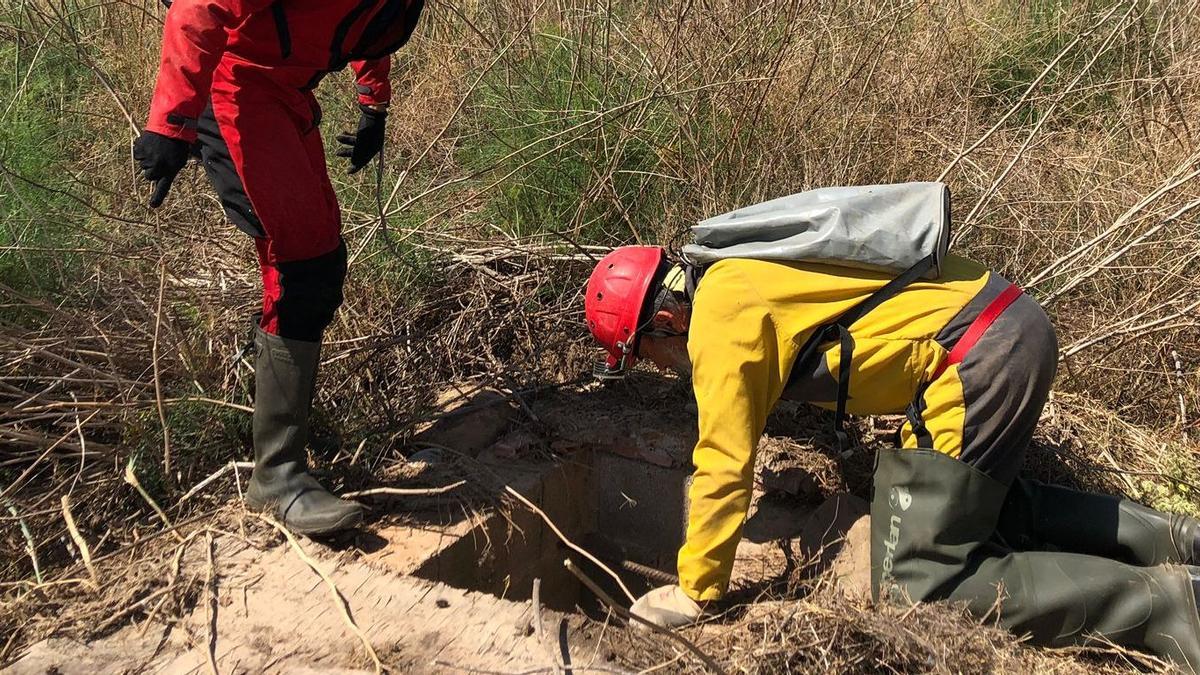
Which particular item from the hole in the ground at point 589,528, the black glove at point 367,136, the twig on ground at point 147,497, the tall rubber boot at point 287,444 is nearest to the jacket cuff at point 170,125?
the tall rubber boot at point 287,444

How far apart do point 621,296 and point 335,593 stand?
3.86ft

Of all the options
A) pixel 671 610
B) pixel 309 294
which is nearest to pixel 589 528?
pixel 671 610

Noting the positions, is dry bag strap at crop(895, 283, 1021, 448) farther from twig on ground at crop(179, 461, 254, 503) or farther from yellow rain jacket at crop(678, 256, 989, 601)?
twig on ground at crop(179, 461, 254, 503)

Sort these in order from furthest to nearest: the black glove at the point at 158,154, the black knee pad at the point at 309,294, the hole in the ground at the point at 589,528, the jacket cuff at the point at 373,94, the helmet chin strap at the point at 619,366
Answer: the hole in the ground at the point at 589,528, the jacket cuff at the point at 373,94, the helmet chin strap at the point at 619,366, the black knee pad at the point at 309,294, the black glove at the point at 158,154

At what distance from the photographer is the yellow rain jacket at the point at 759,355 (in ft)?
8.00

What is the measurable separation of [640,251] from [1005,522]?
4.95ft

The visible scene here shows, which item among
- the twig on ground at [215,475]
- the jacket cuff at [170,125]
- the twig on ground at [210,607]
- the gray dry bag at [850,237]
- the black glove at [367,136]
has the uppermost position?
the jacket cuff at [170,125]

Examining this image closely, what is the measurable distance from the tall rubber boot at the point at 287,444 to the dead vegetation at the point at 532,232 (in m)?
0.23

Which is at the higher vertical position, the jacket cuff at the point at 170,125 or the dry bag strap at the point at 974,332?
the jacket cuff at the point at 170,125

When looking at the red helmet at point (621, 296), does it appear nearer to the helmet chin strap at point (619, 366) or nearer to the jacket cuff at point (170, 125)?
the helmet chin strap at point (619, 366)

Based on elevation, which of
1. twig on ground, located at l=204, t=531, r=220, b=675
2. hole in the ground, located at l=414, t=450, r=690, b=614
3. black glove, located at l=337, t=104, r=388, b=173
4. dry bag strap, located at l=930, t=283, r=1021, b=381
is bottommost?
hole in the ground, located at l=414, t=450, r=690, b=614

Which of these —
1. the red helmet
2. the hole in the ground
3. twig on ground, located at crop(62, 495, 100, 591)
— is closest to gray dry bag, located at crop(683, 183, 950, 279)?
the red helmet

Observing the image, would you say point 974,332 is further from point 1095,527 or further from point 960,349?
point 1095,527

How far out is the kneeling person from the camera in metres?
2.45
